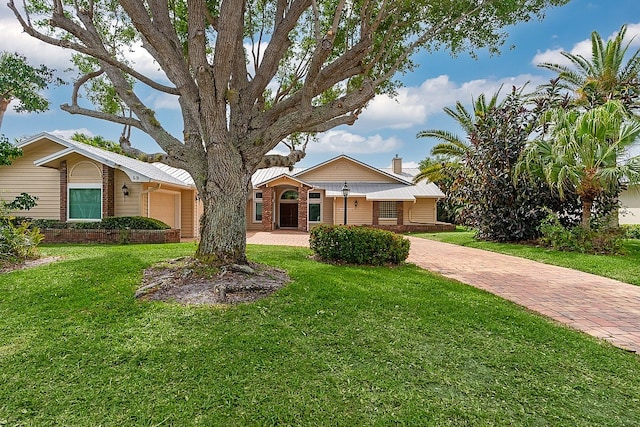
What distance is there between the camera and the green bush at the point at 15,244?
7.52 metres

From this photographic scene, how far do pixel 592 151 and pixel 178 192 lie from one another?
58.1 ft

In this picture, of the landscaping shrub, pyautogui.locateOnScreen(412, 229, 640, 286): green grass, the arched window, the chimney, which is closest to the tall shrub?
pyautogui.locateOnScreen(412, 229, 640, 286): green grass

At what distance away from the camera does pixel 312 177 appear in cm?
2498

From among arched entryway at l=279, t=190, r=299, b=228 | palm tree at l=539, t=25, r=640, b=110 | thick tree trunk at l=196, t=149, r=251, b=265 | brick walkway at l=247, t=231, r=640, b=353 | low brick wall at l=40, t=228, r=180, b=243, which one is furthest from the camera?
arched entryway at l=279, t=190, r=299, b=228

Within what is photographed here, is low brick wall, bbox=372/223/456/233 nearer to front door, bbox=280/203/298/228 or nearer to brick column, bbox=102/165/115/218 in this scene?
front door, bbox=280/203/298/228

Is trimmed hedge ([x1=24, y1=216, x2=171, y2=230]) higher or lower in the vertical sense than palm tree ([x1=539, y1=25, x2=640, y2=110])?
lower

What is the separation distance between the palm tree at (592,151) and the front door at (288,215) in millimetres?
15914

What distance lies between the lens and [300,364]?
3363mm

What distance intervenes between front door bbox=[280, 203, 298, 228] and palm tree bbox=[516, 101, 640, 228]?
15.9 meters

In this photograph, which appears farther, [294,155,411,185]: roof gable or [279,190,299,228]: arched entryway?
[279,190,299,228]: arched entryway

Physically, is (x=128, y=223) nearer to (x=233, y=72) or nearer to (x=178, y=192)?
(x=178, y=192)

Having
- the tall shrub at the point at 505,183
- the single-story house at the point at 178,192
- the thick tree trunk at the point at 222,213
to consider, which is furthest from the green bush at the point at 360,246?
the tall shrub at the point at 505,183

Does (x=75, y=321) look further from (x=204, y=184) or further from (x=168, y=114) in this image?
(x=168, y=114)

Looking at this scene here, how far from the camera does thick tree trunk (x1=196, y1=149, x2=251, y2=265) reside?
242 inches
